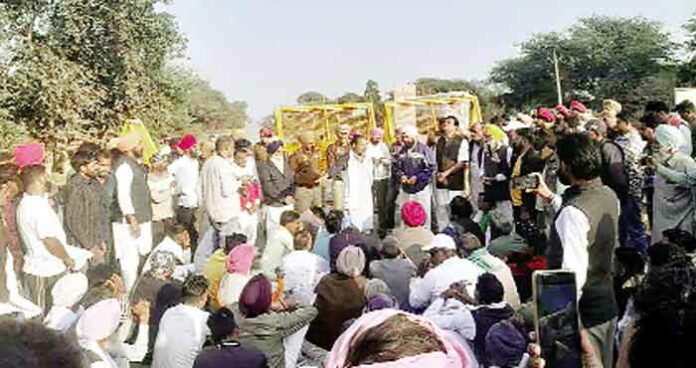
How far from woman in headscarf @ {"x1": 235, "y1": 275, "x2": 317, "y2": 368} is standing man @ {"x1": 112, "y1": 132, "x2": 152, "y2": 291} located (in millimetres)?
2841

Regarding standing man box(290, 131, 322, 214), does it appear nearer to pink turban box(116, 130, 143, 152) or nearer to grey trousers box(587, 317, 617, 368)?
pink turban box(116, 130, 143, 152)

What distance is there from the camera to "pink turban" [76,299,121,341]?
476 cm

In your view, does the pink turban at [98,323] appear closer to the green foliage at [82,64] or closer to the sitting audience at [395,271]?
the sitting audience at [395,271]

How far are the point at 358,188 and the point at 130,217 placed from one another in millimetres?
3726

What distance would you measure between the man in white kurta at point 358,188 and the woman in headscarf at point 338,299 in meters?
4.77

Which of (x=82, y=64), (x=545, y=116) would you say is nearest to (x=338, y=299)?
(x=545, y=116)

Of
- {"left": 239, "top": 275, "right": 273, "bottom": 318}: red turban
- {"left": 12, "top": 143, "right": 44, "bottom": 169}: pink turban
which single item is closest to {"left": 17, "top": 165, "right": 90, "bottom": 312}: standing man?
{"left": 12, "top": 143, "right": 44, "bottom": 169}: pink turban

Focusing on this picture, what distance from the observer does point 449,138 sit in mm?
11359

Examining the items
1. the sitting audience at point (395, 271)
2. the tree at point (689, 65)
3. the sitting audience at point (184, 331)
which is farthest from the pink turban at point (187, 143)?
the tree at point (689, 65)

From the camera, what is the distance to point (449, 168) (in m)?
11.2

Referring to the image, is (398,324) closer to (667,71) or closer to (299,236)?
(299,236)

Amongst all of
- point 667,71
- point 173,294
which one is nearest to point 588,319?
point 173,294

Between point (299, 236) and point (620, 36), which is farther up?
point (620, 36)

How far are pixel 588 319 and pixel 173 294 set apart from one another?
3127 mm
